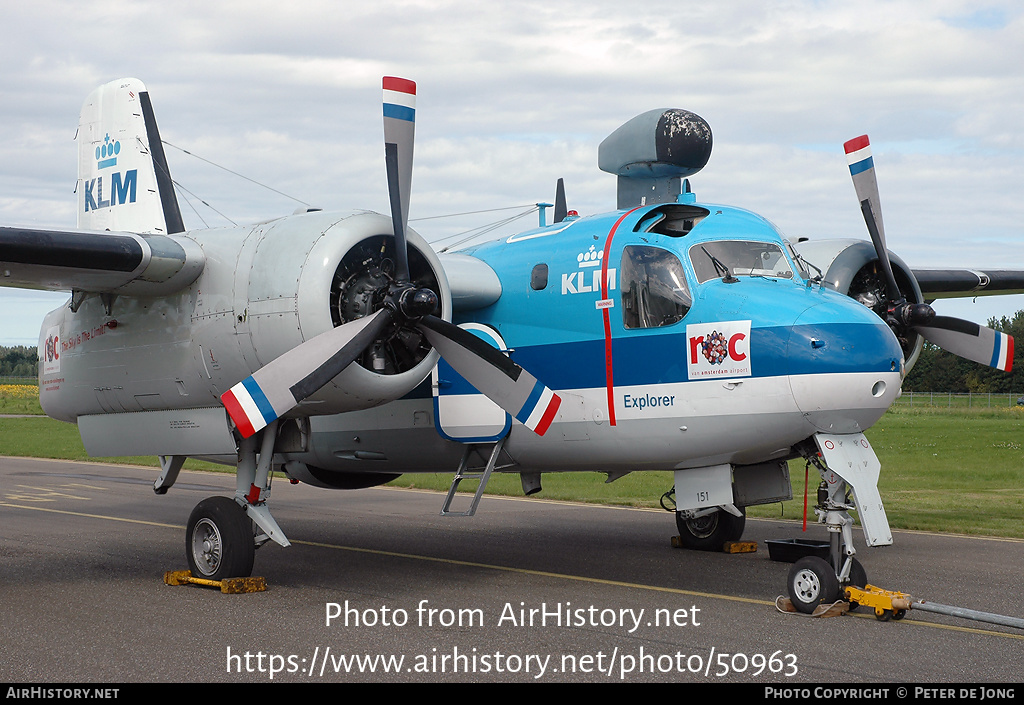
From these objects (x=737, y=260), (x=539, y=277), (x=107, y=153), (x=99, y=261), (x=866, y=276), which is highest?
(x=107, y=153)

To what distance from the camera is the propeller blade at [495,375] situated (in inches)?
405

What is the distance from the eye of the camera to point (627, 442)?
10.5 metres

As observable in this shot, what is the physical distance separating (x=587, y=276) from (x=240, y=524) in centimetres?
463

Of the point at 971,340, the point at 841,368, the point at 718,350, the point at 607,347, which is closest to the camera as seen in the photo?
the point at 841,368

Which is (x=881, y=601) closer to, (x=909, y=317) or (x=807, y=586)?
(x=807, y=586)

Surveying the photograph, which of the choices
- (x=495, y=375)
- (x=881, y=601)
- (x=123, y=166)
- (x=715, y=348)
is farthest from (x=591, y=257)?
(x=123, y=166)

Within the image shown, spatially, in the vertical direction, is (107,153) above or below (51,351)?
above

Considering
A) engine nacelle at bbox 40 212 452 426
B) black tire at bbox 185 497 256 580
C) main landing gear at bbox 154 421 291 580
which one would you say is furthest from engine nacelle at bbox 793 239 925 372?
black tire at bbox 185 497 256 580

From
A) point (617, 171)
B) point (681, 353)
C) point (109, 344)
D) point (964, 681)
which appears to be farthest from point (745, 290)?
point (109, 344)

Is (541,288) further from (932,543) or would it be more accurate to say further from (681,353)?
(932,543)

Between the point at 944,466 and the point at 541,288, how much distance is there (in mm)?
19578

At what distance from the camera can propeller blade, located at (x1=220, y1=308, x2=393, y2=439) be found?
31.3ft

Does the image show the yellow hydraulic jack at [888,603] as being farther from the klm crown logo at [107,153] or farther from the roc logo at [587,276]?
the klm crown logo at [107,153]

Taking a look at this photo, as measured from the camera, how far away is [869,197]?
11523 mm
